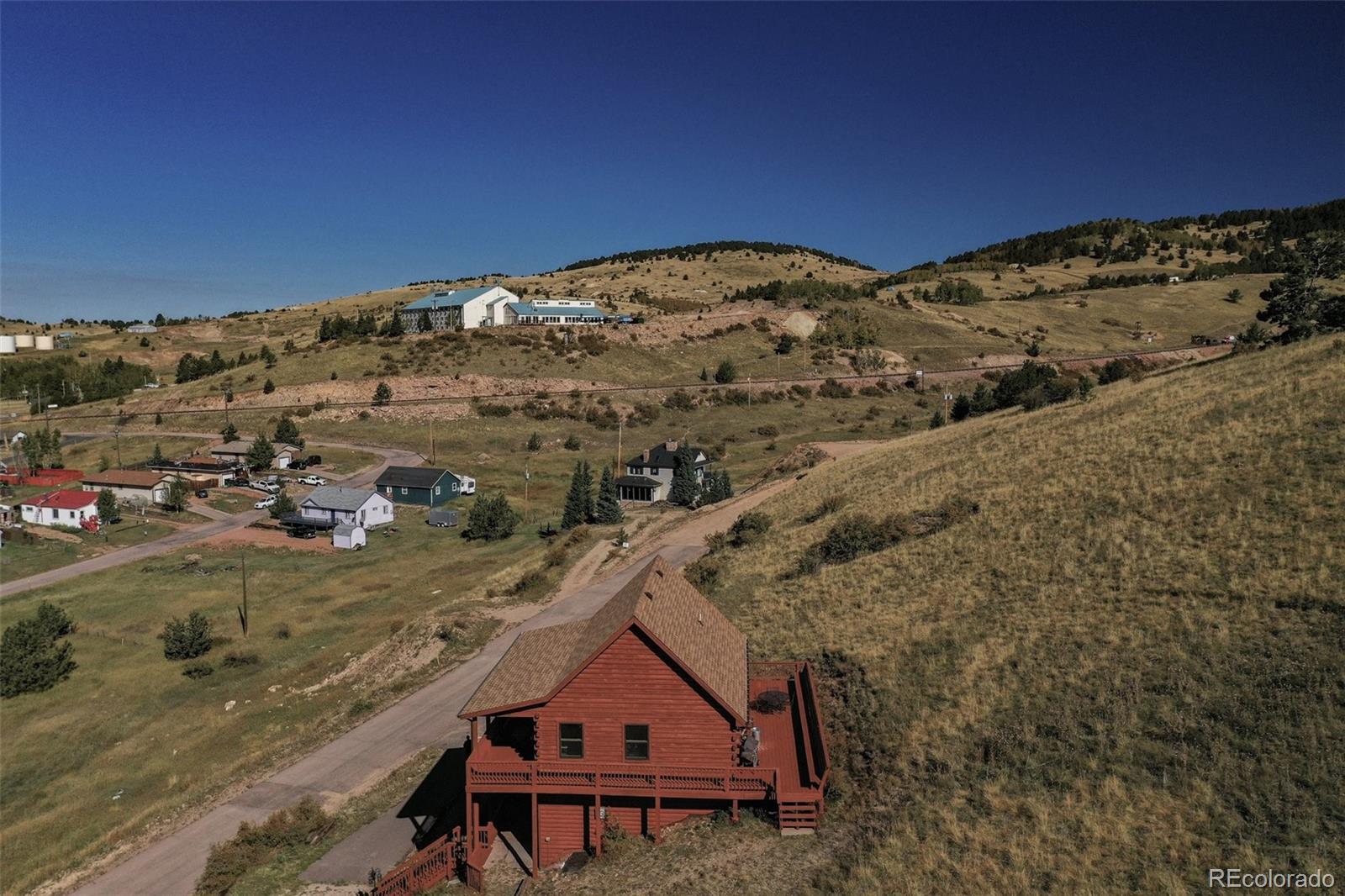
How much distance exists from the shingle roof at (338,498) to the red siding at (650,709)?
184 feet

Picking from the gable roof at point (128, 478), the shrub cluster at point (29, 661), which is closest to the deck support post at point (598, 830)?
the shrub cluster at point (29, 661)

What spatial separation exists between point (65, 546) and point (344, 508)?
79.1ft

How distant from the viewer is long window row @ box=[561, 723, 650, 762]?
64.1 ft

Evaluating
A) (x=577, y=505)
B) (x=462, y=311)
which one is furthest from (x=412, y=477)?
(x=462, y=311)

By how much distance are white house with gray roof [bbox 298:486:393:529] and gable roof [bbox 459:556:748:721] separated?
2012 inches

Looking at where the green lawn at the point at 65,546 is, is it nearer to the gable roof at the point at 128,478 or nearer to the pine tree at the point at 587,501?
the gable roof at the point at 128,478

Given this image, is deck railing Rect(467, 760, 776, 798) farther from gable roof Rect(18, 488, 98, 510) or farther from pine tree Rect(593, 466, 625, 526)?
gable roof Rect(18, 488, 98, 510)

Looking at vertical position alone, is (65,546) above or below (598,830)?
below

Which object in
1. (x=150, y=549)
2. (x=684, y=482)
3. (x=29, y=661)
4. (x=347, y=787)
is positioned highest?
(x=684, y=482)

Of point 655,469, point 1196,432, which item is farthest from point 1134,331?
point 1196,432

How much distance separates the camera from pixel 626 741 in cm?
1956

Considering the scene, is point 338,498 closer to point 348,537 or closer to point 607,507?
point 348,537

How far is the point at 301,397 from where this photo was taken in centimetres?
11300

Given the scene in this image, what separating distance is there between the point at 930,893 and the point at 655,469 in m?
63.2
